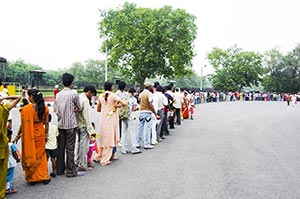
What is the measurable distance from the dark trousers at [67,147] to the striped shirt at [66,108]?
125mm

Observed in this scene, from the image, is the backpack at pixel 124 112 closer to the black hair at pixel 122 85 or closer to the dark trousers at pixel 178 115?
the black hair at pixel 122 85

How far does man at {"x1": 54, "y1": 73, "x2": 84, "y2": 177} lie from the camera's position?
5988 mm

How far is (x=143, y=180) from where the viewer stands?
5.94 metres

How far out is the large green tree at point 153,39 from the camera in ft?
120

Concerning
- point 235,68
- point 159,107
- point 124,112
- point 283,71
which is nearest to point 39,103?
point 124,112

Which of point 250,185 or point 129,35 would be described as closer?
point 250,185

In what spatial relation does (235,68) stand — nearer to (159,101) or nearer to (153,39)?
(153,39)

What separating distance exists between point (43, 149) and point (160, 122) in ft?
18.0

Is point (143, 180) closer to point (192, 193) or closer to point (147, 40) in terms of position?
point (192, 193)

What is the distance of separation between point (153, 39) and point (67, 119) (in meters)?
31.4

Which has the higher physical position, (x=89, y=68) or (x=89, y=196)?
(x=89, y=68)

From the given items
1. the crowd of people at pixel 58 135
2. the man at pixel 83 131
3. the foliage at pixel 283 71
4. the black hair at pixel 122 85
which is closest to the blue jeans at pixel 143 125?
the crowd of people at pixel 58 135

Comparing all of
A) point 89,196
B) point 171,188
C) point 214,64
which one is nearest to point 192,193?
point 171,188

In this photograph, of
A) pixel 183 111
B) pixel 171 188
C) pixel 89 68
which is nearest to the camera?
pixel 171 188
